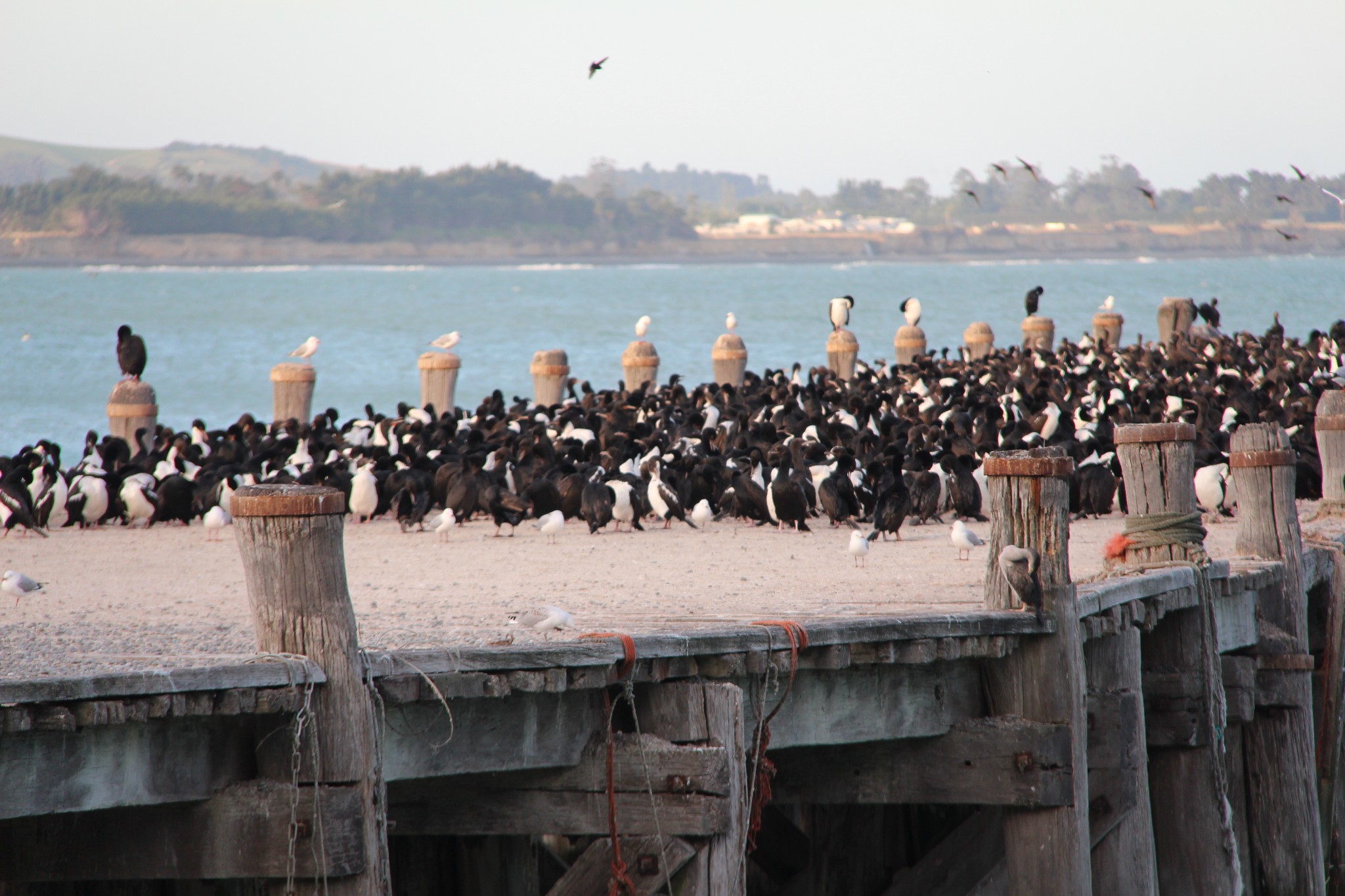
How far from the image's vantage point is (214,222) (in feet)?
503

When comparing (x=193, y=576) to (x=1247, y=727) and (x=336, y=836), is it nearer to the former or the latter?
(x=336, y=836)

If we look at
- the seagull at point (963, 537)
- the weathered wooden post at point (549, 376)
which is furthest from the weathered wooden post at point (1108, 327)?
the seagull at point (963, 537)

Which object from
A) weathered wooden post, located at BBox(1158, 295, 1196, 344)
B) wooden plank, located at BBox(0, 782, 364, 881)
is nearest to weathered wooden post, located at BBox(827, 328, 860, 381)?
weathered wooden post, located at BBox(1158, 295, 1196, 344)

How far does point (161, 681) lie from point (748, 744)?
2625 millimetres

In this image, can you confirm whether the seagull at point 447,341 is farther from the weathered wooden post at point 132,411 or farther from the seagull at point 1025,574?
the seagull at point 1025,574

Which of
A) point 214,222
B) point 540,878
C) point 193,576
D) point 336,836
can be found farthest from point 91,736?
point 214,222

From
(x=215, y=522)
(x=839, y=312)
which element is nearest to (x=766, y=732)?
(x=215, y=522)

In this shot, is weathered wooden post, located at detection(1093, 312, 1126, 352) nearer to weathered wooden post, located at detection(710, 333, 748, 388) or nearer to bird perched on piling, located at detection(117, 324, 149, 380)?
weathered wooden post, located at detection(710, 333, 748, 388)

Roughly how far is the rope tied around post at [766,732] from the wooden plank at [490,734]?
720mm

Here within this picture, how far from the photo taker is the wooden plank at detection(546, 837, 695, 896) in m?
5.66

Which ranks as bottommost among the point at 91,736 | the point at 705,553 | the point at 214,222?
the point at 705,553

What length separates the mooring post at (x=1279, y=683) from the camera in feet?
32.2

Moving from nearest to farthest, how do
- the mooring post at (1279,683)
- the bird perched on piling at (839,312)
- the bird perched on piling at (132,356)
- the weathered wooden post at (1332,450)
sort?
the mooring post at (1279,683) < the weathered wooden post at (1332,450) < the bird perched on piling at (132,356) < the bird perched on piling at (839,312)

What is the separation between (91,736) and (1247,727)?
26.0 ft
